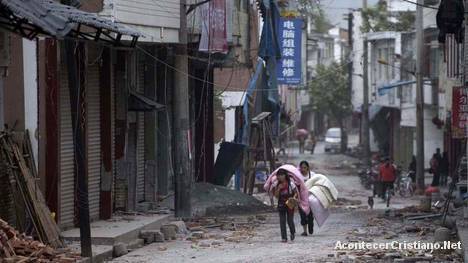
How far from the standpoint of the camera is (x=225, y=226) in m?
21.8

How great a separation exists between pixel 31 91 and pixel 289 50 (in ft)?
73.4

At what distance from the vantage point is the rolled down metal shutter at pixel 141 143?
80.1ft

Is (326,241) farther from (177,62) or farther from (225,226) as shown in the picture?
(177,62)

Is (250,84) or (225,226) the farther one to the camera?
(250,84)

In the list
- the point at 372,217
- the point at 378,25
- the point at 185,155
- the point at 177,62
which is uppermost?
the point at 378,25

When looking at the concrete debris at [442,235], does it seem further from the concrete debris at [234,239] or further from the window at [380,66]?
the window at [380,66]

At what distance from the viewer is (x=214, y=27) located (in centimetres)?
2414

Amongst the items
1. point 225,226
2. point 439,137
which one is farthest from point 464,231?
point 439,137

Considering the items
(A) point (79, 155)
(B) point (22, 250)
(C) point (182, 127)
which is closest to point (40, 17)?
(A) point (79, 155)

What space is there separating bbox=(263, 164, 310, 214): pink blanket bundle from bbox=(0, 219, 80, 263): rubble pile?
15.9ft

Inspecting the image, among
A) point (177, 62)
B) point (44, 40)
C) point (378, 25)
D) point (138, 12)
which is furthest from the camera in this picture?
point (378, 25)

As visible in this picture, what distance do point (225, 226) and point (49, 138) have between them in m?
5.31

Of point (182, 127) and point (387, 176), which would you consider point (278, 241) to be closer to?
point (182, 127)

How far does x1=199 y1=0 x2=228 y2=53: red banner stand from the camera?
23.5 metres
